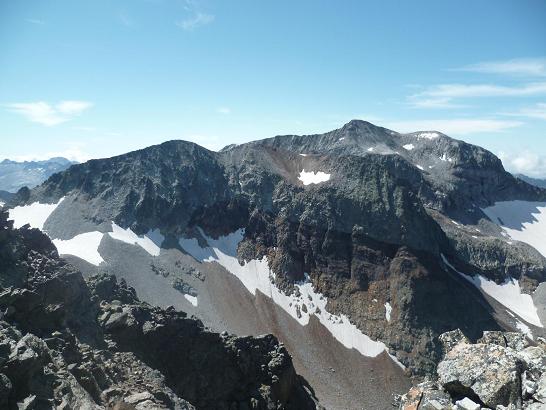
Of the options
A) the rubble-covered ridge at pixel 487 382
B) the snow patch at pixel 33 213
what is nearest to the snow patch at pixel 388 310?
the snow patch at pixel 33 213

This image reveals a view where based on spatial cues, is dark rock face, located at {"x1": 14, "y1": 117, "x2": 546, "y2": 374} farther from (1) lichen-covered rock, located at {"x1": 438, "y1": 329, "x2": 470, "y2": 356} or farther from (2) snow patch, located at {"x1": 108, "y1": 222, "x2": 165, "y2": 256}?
(1) lichen-covered rock, located at {"x1": 438, "y1": 329, "x2": 470, "y2": 356}

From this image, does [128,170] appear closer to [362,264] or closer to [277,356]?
[362,264]

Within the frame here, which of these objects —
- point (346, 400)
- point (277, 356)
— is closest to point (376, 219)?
point (346, 400)

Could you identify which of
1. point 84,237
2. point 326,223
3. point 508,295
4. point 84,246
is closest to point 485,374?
point 84,246

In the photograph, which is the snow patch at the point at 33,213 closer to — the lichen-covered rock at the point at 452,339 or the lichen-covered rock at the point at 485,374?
the lichen-covered rock at the point at 452,339

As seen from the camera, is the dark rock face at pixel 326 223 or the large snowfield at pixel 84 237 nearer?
the large snowfield at pixel 84 237

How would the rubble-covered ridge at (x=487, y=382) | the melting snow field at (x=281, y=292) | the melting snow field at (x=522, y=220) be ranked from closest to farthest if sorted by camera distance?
the rubble-covered ridge at (x=487, y=382)
the melting snow field at (x=281, y=292)
the melting snow field at (x=522, y=220)

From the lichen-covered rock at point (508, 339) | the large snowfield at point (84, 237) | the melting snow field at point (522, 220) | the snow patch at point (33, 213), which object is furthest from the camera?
the melting snow field at point (522, 220)
